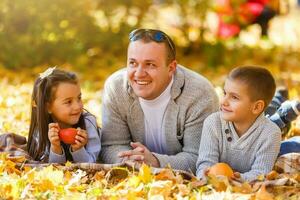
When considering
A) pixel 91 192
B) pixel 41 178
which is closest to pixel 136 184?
pixel 91 192

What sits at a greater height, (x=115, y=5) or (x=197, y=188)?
(x=115, y=5)

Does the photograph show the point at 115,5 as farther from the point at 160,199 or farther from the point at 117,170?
the point at 160,199

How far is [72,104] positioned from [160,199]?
4.03ft

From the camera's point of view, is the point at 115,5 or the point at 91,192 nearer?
the point at 91,192

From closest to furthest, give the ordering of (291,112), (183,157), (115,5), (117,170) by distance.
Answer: (117,170) < (183,157) < (291,112) < (115,5)

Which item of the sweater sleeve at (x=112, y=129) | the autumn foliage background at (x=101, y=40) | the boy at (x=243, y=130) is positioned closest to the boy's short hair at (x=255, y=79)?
the boy at (x=243, y=130)

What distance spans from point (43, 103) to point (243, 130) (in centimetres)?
129

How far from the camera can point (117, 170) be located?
14.9 feet

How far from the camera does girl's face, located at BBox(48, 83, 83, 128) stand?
15.9 ft

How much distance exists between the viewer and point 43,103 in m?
4.89

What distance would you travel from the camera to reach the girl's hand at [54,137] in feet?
15.5

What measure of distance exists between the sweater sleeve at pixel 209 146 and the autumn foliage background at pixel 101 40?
325 centimetres

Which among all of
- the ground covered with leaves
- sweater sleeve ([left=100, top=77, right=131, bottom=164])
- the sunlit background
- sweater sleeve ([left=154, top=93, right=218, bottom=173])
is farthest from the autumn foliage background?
the ground covered with leaves

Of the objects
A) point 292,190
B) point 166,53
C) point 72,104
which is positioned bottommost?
point 292,190
